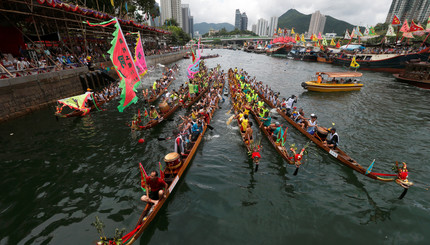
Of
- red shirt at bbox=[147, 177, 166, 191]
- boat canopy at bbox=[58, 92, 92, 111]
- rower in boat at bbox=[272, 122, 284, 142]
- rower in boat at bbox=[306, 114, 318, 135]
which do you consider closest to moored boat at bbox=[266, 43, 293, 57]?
rower in boat at bbox=[306, 114, 318, 135]

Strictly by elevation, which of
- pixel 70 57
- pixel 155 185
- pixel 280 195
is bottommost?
pixel 280 195

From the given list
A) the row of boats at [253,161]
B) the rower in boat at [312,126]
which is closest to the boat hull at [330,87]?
the row of boats at [253,161]

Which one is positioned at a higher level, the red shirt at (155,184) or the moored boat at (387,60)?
the moored boat at (387,60)

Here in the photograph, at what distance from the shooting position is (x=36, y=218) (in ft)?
25.0

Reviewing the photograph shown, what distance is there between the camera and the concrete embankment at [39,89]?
15.3 metres

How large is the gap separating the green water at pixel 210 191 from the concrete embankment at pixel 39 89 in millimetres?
1488

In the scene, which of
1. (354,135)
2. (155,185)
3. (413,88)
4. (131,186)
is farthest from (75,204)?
(413,88)

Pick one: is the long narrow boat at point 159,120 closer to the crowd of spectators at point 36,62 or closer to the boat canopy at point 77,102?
the boat canopy at point 77,102

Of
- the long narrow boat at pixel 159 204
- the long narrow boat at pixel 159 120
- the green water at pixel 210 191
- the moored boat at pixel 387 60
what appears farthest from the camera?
the moored boat at pixel 387 60

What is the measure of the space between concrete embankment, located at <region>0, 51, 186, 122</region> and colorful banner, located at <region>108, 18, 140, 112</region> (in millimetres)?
13252

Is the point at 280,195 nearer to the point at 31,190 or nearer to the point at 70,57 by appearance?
the point at 31,190

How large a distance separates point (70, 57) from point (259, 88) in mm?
27961

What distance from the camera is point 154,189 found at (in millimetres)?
7590

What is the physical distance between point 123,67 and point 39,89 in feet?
50.3
